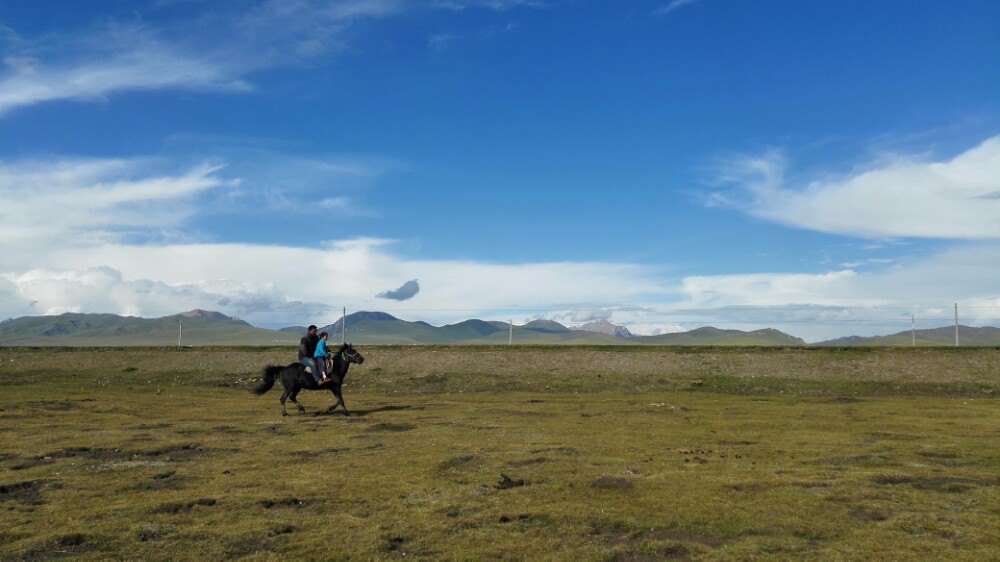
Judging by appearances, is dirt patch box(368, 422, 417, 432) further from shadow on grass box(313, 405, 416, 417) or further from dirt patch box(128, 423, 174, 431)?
dirt patch box(128, 423, 174, 431)

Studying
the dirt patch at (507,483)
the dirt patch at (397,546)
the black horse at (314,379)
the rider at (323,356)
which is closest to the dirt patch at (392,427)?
the black horse at (314,379)

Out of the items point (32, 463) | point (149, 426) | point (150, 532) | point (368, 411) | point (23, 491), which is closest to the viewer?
point (150, 532)

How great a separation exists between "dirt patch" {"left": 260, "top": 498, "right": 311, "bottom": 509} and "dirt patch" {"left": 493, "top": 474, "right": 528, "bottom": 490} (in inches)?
161

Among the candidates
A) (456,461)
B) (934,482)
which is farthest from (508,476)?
(934,482)

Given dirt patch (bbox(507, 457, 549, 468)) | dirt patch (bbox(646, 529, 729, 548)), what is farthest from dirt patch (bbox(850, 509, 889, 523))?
dirt patch (bbox(507, 457, 549, 468))

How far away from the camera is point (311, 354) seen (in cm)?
3145

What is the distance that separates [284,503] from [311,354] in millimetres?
18503

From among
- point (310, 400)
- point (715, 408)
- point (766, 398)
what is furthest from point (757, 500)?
point (310, 400)

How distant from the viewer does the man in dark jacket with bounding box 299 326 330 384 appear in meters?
30.9

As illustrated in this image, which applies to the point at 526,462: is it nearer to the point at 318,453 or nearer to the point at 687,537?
the point at 318,453

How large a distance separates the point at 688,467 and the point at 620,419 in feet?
34.2

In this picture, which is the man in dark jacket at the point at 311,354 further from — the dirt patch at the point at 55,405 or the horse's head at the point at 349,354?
the dirt patch at the point at 55,405

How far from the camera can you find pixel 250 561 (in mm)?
10203

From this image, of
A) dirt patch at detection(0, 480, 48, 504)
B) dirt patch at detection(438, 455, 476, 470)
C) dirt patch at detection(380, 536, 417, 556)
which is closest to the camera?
dirt patch at detection(380, 536, 417, 556)
